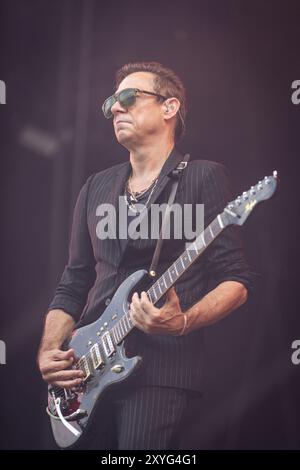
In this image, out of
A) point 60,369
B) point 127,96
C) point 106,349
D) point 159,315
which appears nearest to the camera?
point 159,315

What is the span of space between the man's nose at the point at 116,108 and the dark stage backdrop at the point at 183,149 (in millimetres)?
194

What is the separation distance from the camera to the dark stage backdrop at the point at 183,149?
10.1ft

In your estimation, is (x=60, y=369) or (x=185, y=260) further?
(x=60, y=369)

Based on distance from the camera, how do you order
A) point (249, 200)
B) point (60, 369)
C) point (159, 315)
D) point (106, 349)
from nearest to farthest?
point (249, 200), point (159, 315), point (106, 349), point (60, 369)

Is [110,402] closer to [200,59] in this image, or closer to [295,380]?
[295,380]

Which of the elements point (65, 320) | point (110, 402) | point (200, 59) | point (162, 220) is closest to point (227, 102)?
point (200, 59)

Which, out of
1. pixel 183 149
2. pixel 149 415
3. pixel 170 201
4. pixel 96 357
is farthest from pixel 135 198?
pixel 149 415

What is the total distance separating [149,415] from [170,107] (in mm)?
1288

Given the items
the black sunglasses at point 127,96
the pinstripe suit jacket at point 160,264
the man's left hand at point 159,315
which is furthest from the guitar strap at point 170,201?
the black sunglasses at point 127,96

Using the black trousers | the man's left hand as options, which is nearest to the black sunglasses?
the man's left hand

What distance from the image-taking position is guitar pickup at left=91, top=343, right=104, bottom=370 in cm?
284

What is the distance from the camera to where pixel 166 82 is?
10.6 ft

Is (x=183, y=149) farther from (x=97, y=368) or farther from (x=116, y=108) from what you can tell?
(x=97, y=368)

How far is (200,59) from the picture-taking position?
3.41 meters
